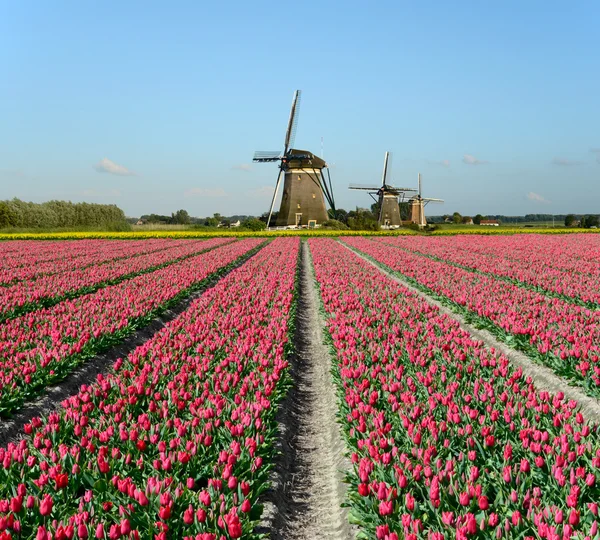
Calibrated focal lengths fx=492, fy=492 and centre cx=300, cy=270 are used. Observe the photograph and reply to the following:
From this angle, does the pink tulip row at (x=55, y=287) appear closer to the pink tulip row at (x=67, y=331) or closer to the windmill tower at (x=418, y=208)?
the pink tulip row at (x=67, y=331)

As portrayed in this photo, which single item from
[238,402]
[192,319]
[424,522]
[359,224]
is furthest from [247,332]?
[359,224]

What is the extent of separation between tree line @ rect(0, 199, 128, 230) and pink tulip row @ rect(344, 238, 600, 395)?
82.1m

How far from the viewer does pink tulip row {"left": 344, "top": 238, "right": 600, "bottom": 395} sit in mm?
7938

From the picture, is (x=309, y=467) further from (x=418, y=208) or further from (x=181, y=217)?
(x=181, y=217)

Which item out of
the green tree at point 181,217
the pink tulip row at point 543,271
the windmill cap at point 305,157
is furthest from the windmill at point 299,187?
the green tree at point 181,217

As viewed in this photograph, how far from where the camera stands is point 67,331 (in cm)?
954

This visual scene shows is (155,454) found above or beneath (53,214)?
beneath

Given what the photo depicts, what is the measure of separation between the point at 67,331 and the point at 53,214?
373ft

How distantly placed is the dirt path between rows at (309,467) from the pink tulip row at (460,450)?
40 centimetres

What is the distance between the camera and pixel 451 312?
14461 mm

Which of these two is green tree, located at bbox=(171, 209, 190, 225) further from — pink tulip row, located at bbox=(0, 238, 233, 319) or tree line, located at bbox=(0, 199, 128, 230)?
pink tulip row, located at bbox=(0, 238, 233, 319)

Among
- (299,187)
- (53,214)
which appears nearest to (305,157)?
(299,187)

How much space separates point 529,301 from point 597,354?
17.0 feet

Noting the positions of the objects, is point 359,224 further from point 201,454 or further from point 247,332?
point 201,454
